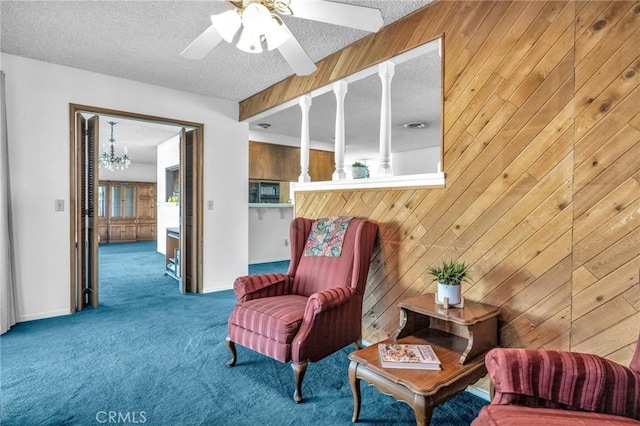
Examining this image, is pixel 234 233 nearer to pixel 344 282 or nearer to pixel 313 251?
pixel 313 251

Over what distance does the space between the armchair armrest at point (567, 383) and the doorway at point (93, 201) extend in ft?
12.1

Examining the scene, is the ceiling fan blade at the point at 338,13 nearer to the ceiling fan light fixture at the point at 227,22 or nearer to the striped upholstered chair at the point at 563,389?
the ceiling fan light fixture at the point at 227,22

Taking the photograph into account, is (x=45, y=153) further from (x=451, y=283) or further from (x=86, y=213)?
(x=451, y=283)

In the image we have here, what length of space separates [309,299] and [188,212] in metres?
2.85

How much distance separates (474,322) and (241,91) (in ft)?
11.6

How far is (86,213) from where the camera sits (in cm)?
365

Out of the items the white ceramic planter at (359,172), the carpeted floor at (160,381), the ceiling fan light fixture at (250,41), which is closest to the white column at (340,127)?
the white ceramic planter at (359,172)

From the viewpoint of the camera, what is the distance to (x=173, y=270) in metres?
5.05

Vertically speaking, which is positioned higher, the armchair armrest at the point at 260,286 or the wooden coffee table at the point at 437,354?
the armchair armrest at the point at 260,286

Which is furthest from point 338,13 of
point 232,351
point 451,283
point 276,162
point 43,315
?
point 276,162

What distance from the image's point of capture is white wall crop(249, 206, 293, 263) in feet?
20.4

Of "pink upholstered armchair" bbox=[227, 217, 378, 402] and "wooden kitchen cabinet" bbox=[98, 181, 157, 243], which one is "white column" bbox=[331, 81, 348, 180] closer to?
"pink upholstered armchair" bbox=[227, 217, 378, 402]

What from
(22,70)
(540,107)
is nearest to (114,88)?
(22,70)

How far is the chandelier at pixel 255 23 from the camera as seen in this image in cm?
169
